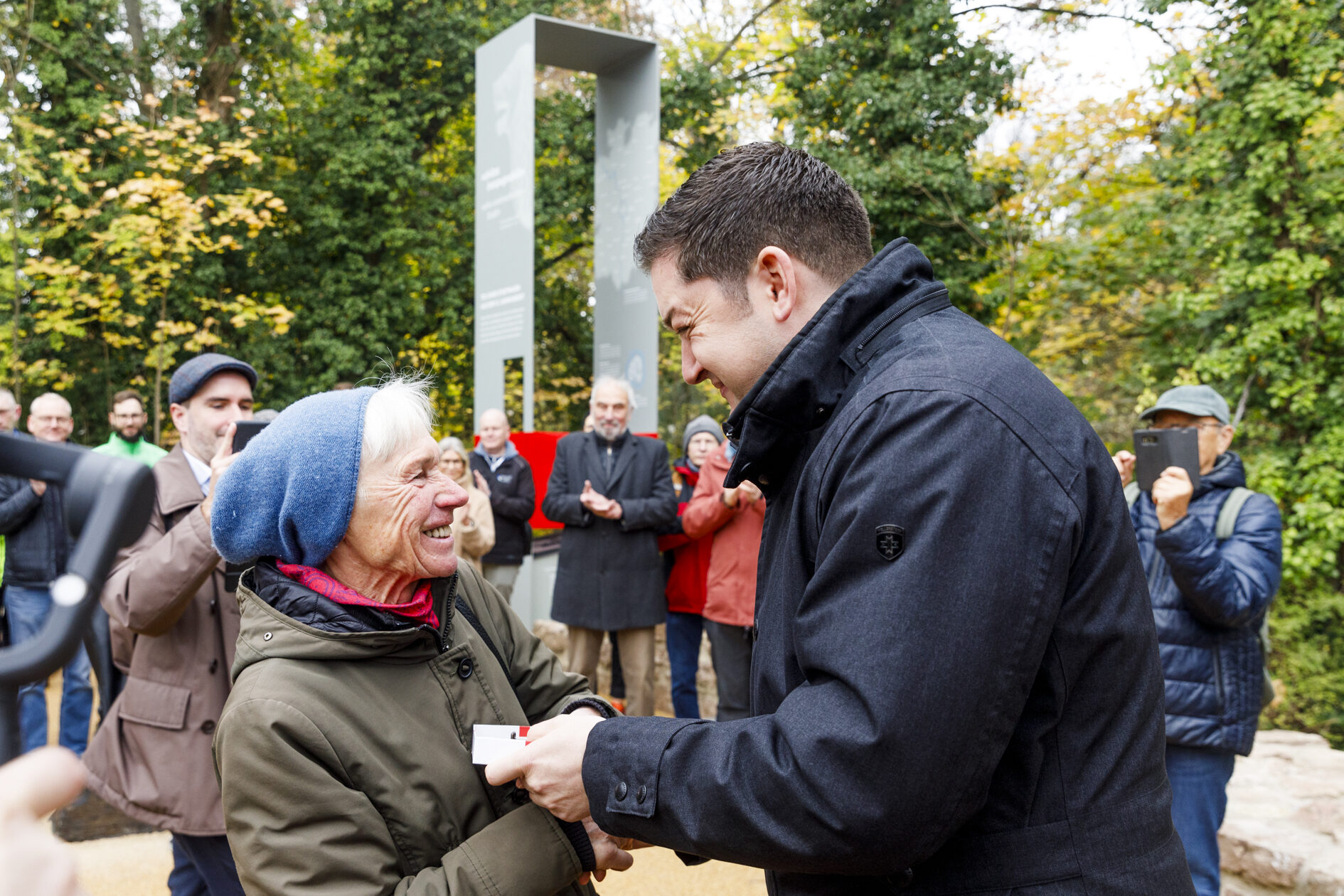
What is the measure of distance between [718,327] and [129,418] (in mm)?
6569

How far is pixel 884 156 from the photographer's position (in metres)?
13.3

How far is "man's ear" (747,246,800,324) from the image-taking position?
153 cm

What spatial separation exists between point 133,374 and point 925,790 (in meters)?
15.7

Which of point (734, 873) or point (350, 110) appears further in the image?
point (350, 110)

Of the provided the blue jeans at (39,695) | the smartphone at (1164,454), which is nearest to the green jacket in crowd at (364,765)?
the smartphone at (1164,454)

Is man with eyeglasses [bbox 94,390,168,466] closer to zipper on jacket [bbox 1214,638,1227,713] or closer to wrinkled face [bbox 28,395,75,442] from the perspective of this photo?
wrinkled face [bbox 28,395,75,442]

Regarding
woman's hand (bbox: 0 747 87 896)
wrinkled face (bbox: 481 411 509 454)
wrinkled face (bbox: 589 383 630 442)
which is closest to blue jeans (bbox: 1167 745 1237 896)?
woman's hand (bbox: 0 747 87 896)

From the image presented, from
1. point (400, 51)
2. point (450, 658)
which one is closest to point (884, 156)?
point (400, 51)

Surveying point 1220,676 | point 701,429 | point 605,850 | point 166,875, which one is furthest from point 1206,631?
point 166,875

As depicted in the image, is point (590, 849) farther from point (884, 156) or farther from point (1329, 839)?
point (884, 156)

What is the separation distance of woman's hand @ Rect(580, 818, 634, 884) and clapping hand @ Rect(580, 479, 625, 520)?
13.6 feet

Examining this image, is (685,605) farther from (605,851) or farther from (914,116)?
(914,116)

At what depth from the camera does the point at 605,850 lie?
1905 mm

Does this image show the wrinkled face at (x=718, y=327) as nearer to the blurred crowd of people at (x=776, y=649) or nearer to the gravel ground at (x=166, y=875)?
the blurred crowd of people at (x=776, y=649)
